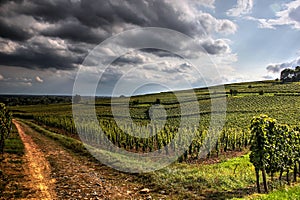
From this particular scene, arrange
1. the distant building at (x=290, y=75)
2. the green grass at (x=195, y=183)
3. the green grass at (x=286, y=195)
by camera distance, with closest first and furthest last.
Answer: the green grass at (x=286, y=195)
the green grass at (x=195, y=183)
the distant building at (x=290, y=75)

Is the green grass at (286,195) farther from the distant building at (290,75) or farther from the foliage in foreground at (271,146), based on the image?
the distant building at (290,75)

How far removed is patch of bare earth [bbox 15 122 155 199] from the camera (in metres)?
12.1

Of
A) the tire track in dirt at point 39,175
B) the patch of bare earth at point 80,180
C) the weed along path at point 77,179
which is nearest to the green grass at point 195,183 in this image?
the patch of bare earth at point 80,180

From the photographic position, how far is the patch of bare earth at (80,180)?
12.1 metres

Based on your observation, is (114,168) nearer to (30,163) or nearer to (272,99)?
(30,163)

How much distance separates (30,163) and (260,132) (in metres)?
15.9

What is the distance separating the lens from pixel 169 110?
74312 mm

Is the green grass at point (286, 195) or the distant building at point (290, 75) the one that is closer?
the green grass at point (286, 195)

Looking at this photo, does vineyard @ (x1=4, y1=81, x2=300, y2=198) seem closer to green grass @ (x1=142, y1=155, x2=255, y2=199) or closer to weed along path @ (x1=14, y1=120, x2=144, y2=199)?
green grass @ (x1=142, y1=155, x2=255, y2=199)

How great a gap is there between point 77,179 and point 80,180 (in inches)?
10.9

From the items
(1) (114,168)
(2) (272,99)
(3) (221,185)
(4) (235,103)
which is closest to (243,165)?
(3) (221,185)

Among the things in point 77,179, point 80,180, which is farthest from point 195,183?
point 77,179

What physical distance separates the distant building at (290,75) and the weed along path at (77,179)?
465ft

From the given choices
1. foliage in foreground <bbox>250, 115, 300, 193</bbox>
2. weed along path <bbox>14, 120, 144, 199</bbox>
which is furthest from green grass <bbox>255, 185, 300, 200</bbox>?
weed along path <bbox>14, 120, 144, 199</bbox>
